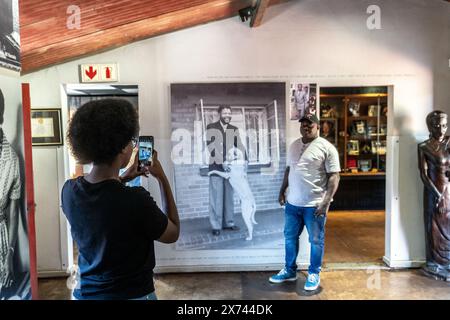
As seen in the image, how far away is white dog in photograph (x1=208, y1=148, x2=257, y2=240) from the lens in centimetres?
316

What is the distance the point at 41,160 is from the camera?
3.11 metres

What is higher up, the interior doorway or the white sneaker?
the interior doorway

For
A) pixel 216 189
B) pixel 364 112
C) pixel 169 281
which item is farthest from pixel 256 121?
pixel 364 112

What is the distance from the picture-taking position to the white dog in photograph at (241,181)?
3.16 m

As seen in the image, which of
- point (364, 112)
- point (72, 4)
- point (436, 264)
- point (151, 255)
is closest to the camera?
point (151, 255)

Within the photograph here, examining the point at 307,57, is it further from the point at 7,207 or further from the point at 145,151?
the point at 7,207

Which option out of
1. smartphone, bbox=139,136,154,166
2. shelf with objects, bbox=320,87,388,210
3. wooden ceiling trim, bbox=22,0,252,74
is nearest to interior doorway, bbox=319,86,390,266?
shelf with objects, bbox=320,87,388,210

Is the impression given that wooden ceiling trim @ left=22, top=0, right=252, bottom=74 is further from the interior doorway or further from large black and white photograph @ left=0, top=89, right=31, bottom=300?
the interior doorway

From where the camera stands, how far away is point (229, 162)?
316 centimetres

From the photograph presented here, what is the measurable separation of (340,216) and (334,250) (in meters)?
1.65

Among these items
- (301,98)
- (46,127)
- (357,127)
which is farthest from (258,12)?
(357,127)

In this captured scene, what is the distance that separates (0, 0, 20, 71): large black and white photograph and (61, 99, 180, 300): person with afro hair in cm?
33

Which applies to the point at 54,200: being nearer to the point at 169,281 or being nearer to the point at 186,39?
the point at 169,281

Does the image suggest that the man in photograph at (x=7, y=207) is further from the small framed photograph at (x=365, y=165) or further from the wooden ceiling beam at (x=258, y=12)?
the small framed photograph at (x=365, y=165)
